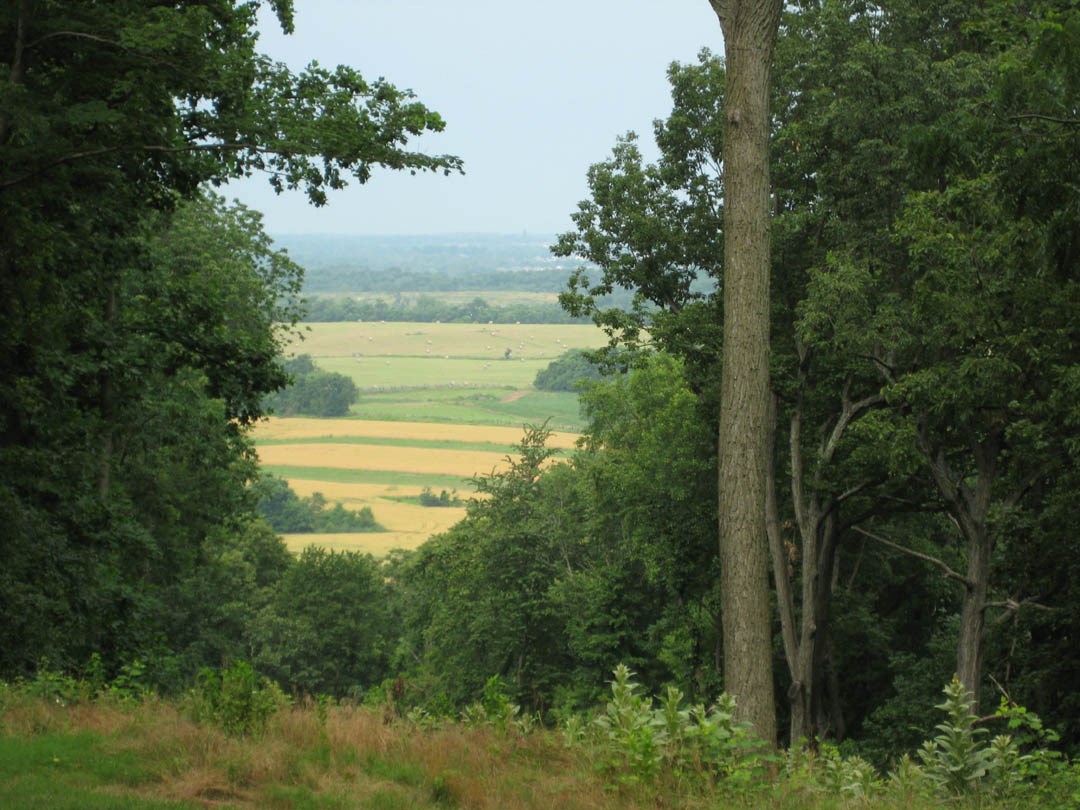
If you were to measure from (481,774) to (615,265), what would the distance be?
56.8 ft

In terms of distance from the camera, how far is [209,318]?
47.4 feet

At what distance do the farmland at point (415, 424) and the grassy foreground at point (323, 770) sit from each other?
4778cm

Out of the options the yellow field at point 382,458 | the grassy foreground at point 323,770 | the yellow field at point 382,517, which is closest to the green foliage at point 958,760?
the grassy foreground at point 323,770

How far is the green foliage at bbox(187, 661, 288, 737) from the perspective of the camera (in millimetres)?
7387

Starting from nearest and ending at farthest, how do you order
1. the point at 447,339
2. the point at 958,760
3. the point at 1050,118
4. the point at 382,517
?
the point at 958,760 → the point at 1050,118 → the point at 382,517 → the point at 447,339

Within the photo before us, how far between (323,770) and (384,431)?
106 m

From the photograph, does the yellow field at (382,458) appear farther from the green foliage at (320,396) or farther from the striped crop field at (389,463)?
the green foliage at (320,396)

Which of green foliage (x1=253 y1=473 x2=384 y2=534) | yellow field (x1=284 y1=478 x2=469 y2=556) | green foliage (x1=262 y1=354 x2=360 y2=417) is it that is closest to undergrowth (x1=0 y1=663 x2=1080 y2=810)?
yellow field (x1=284 y1=478 x2=469 y2=556)

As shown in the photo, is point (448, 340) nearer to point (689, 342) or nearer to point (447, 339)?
point (447, 339)

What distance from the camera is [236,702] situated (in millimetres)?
7473

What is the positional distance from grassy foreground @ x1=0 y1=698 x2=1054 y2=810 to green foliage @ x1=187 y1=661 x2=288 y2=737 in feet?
0.33

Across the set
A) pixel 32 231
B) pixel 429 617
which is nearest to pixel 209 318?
pixel 32 231

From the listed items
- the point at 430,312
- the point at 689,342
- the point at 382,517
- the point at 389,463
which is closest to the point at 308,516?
the point at 382,517

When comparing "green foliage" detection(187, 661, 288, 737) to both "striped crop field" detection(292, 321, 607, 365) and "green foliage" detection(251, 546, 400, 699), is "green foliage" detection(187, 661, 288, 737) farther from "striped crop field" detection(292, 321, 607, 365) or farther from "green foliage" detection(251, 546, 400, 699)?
"striped crop field" detection(292, 321, 607, 365)
